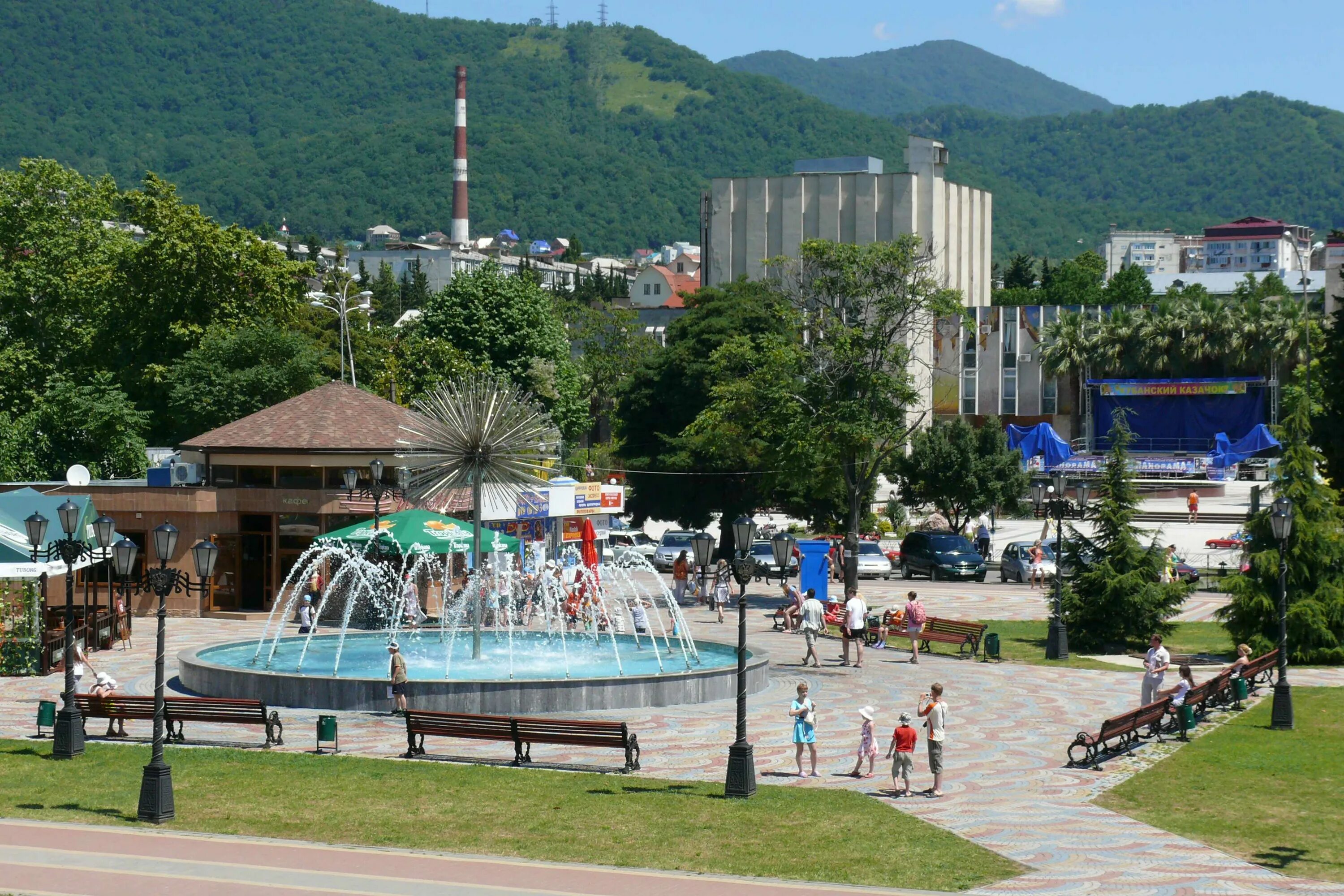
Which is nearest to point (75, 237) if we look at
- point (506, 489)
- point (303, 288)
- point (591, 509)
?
point (303, 288)

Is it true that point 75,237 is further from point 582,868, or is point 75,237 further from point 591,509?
point 582,868

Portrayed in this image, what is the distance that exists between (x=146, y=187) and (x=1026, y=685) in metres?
54.3

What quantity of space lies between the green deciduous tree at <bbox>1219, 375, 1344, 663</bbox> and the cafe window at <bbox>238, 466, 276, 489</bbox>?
85.7 ft

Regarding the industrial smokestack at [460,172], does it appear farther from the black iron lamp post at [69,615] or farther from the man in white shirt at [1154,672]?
the man in white shirt at [1154,672]

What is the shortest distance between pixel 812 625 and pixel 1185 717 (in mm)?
10066

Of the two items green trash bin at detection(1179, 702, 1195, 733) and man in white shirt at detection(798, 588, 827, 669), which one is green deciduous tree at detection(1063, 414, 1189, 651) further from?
green trash bin at detection(1179, 702, 1195, 733)

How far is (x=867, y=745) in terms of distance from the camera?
21.2m

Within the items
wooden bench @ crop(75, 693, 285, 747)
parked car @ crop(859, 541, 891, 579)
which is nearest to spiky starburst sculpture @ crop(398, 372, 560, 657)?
wooden bench @ crop(75, 693, 285, 747)

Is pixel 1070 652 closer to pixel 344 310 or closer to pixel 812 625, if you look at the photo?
pixel 812 625

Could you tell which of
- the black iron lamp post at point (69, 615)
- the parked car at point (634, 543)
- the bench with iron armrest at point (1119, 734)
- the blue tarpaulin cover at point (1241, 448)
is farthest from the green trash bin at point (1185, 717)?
the blue tarpaulin cover at point (1241, 448)

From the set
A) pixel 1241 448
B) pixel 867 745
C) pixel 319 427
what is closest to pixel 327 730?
pixel 867 745

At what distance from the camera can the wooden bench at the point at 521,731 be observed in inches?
860

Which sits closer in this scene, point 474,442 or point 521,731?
point 521,731

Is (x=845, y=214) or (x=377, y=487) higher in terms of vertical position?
(x=845, y=214)
